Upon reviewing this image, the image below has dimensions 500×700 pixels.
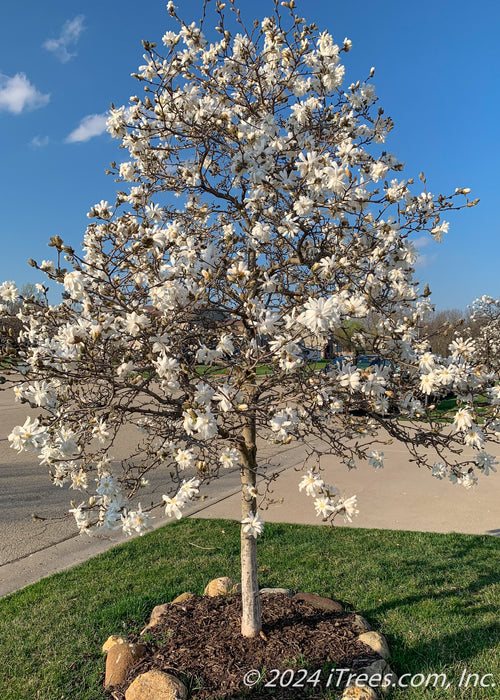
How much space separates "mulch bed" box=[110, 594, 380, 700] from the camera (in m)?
3.12

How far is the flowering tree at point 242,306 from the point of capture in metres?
2.45

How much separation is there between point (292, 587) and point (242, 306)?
278 cm

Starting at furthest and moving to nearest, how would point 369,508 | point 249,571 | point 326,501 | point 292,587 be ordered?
1. point 369,508
2. point 292,587
3. point 249,571
4. point 326,501

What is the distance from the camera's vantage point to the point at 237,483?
8297mm

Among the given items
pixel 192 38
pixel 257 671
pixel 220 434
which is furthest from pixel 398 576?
pixel 192 38

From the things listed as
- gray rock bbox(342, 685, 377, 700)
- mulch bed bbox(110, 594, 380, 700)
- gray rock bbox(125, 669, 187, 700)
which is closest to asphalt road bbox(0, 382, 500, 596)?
mulch bed bbox(110, 594, 380, 700)

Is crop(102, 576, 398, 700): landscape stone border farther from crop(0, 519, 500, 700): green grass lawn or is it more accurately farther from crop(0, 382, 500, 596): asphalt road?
crop(0, 382, 500, 596): asphalt road

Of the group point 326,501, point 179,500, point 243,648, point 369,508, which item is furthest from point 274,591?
point 369,508

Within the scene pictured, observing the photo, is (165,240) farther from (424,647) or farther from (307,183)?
(424,647)

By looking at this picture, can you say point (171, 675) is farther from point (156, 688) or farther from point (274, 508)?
point (274, 508)

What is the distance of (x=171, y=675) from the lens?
122 inches

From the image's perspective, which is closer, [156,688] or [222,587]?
[156,688]

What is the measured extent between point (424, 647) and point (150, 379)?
261 centimetres

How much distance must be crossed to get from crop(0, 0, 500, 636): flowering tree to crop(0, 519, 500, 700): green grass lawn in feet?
3.58
